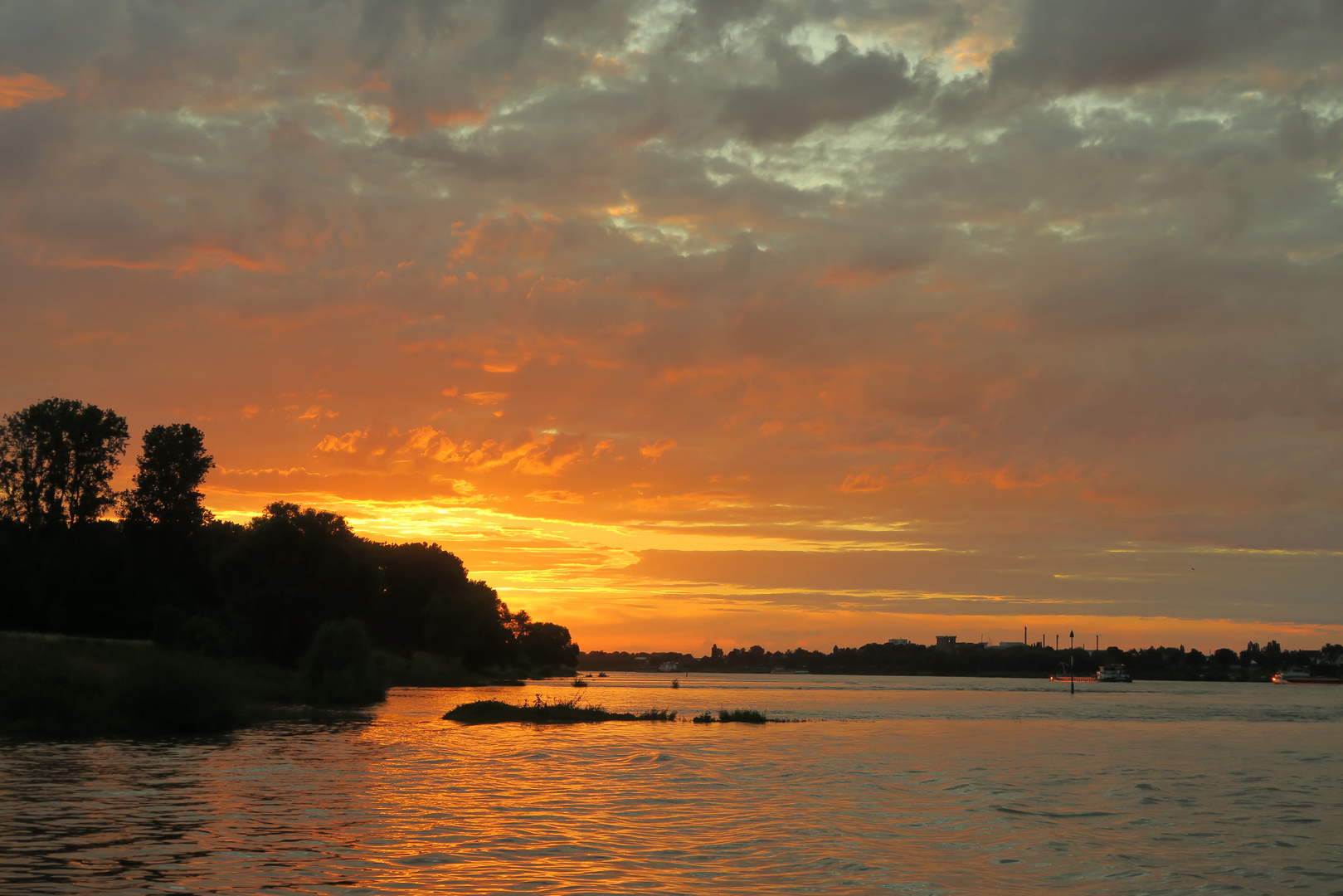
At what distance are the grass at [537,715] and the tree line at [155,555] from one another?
62.9 ft

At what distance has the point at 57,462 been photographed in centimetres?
11669

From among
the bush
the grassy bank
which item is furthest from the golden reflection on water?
the bush

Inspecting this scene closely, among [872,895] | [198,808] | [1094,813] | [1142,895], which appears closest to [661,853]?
[872,895]

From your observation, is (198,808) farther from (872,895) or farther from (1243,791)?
(1243,791)

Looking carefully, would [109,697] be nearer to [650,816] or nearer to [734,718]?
[650,816]

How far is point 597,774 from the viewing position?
4700 centimetres

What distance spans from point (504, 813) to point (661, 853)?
8.23 m

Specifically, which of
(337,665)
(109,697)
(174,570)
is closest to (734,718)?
(337,665)

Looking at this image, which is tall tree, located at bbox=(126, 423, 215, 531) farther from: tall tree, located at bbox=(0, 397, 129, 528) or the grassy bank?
the grassy bank

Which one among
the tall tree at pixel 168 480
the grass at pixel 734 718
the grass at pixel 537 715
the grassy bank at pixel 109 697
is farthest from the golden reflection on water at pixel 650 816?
the tall tree at pixel 168 480

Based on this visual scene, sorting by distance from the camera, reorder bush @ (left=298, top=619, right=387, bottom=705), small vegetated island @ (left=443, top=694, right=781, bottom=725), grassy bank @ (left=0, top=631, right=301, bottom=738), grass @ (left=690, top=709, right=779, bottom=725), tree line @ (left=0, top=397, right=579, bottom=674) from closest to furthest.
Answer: grassy bank @ (left=0, top=631, right=301, bottom=738) → small vegetated island @ (left=443, top=694, right=781, bottom=725) → grass @ (left=690, top=709, right=779, bottom=725) → bush @ (left=298, top=619, right=387, bottom=705) → tree line @ (left=0, top=397, right=579, bottom=674)

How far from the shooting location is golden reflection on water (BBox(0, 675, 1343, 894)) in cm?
2456

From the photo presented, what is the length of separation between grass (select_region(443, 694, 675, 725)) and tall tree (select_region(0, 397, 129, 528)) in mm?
60134

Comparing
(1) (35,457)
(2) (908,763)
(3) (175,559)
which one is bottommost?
(2) (908,763)
